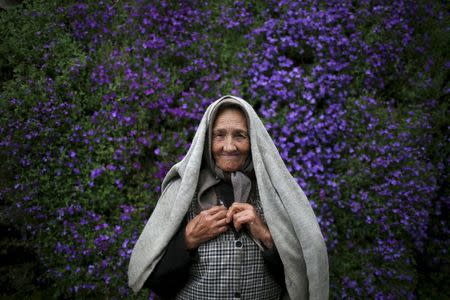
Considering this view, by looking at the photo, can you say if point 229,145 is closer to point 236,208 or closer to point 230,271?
point 236,208

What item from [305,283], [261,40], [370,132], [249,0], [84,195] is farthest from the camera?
[249,0]

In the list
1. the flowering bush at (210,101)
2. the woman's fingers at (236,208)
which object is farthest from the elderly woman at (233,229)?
the flowering bush at (210,101)

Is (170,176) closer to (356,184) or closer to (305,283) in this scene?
(305,283)

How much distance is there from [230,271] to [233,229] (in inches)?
8.0

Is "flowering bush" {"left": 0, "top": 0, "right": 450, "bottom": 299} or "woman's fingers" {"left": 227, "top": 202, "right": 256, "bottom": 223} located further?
"flowering bush" {"left": 0, "top": 0, "right": 450, "bottom": 299}

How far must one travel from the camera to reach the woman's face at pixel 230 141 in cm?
192

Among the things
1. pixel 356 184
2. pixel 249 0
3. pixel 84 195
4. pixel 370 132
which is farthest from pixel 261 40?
pixel 84 195

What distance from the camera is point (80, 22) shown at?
16.1ft

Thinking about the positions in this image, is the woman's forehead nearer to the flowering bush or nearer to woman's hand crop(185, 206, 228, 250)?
woman's hand crop(185, 206, 228, 250)

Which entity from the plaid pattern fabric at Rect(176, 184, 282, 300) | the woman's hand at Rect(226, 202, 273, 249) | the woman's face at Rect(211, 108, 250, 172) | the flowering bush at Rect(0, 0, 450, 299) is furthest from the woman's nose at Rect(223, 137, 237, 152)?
the flowering bush at Rect(0, 0, 450, 299)

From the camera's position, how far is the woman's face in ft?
6.31

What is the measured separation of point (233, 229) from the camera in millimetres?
1878

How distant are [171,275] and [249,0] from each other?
4.23 metres

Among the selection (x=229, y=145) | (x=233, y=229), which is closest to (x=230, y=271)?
(x=233, y=229)
